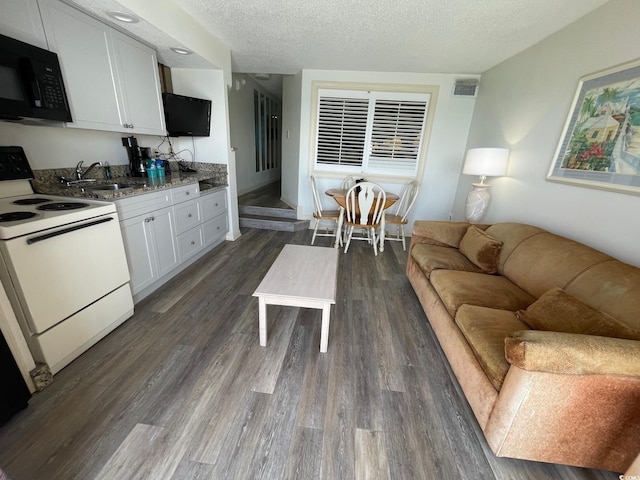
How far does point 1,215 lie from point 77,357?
36.8 inches

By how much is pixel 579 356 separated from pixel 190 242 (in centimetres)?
307

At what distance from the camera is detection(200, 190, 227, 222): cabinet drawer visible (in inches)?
118

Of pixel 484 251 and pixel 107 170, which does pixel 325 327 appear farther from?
pixel 107 170

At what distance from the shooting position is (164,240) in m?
2.41

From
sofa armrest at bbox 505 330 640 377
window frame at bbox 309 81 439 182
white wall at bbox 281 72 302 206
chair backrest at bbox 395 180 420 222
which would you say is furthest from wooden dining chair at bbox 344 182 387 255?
sofa armrest at bbox 505 330 640 377

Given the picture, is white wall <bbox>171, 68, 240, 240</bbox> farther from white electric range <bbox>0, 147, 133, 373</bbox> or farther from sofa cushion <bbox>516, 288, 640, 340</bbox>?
sofa cushion <bbox>516, 288, 640, 340</bbox>

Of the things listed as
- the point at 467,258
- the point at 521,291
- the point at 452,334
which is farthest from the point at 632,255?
the point at 452,334

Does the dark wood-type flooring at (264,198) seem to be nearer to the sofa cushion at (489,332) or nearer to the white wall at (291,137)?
the white wall at (291,137)

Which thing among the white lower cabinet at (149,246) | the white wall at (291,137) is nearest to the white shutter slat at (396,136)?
the white wall at (291,137)

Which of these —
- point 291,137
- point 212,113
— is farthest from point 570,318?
point 291,137

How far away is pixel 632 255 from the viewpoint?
1.52 meters

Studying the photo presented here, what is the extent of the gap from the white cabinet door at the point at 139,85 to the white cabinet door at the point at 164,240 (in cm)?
84

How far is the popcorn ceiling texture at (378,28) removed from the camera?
1.97m

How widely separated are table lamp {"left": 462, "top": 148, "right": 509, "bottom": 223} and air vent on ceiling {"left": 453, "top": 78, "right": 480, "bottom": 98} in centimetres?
153
